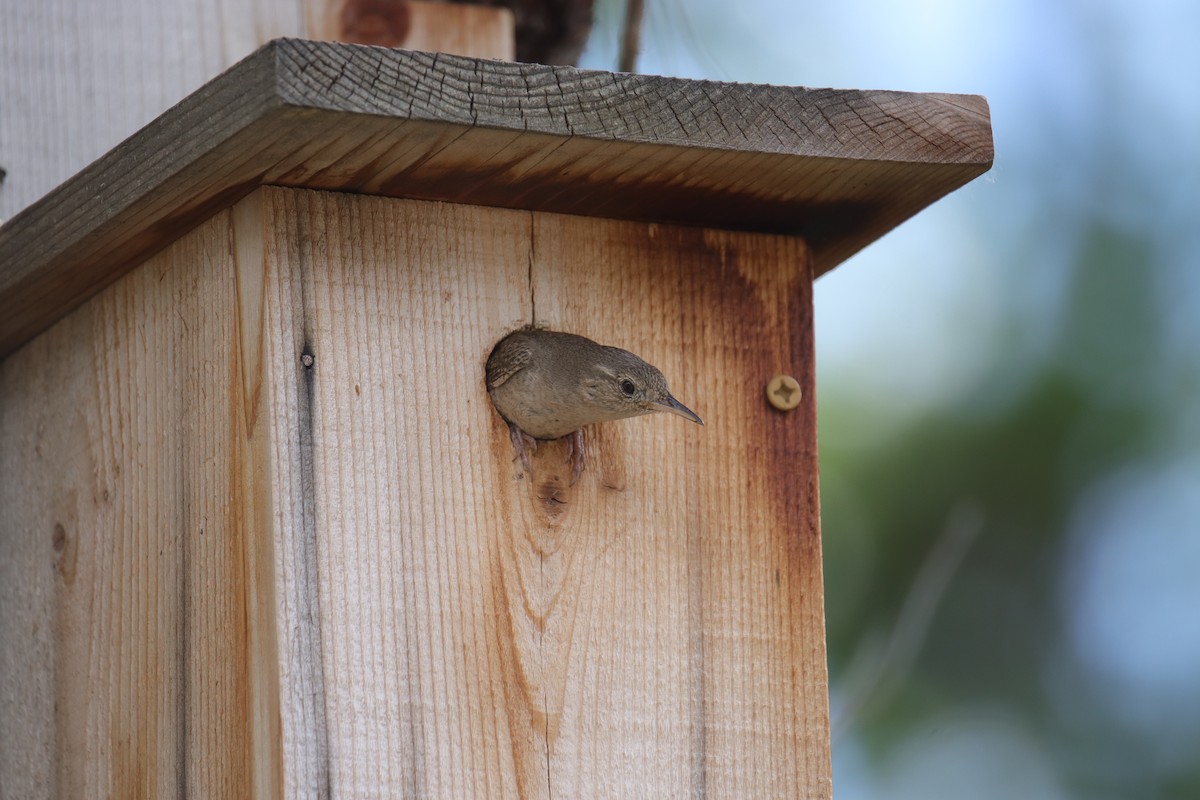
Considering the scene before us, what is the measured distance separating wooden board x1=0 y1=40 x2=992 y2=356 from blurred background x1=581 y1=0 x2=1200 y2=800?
296 centimetres

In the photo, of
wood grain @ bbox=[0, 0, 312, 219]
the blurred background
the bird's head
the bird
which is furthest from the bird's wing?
the blurred background

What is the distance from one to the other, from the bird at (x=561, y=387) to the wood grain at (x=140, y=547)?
0.42m

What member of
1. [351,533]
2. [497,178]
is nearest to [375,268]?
[497,178]

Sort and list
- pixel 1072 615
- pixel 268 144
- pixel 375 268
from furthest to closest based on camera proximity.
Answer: pixel 1072 615, pixel 375 268, pixel 268 144

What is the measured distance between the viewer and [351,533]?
97.7 inches

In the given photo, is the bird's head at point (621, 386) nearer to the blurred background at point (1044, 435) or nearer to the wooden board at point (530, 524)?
the wooden board at point (530, 524)

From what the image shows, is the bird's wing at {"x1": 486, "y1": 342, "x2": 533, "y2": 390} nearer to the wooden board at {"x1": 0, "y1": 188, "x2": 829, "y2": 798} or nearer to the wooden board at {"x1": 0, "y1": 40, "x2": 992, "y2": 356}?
the wooden board at {"x1": 0, "y1": 188, "x2": 829, "y2": 798}

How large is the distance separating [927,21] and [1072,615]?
2.78 meters

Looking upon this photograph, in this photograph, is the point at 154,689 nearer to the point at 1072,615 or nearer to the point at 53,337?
the point at 53,337

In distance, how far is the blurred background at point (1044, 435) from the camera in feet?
19.6

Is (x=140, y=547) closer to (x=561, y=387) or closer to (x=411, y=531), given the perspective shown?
(x=411, y=531)

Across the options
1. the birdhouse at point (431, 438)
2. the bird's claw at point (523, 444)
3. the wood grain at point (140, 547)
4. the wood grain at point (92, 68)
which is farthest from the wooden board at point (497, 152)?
the wood grain at point (92, 68)

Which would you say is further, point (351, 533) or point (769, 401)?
point (769, 401)

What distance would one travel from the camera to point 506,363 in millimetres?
2699
